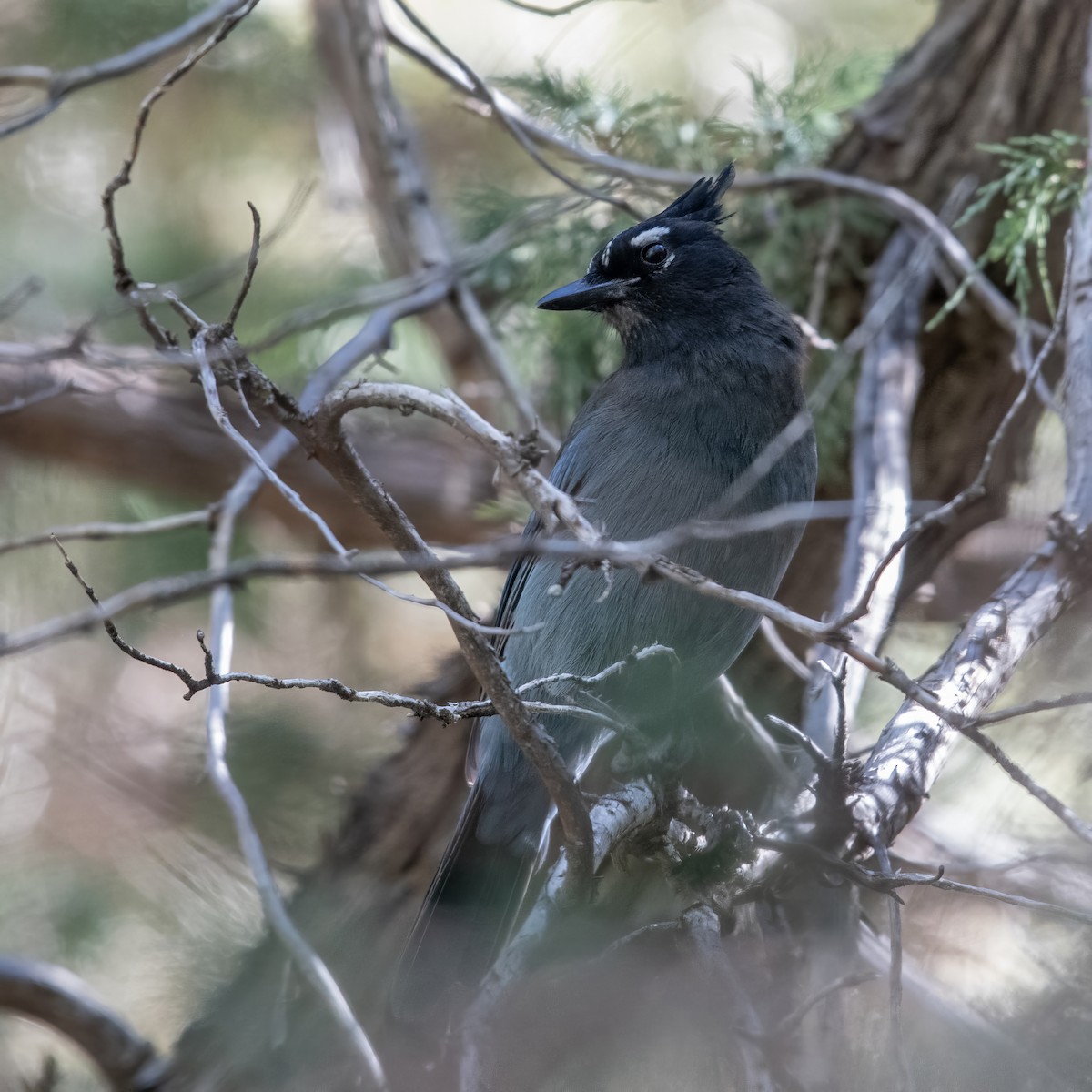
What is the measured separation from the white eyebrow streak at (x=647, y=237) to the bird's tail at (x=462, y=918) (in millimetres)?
1937

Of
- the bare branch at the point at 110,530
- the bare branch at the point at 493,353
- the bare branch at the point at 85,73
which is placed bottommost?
the bare branch at the point at 110,530

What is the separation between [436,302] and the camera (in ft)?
15.9

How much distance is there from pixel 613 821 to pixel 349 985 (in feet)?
5.41

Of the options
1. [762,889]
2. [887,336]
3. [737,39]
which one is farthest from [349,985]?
[737,39]

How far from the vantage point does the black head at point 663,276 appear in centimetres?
428

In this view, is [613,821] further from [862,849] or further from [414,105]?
[414,105]

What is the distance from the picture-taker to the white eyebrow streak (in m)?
4.35

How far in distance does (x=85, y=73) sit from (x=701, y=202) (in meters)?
2.07

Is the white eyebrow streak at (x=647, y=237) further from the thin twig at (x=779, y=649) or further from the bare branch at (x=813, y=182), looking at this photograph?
the thin twig at (x=779, y=649)

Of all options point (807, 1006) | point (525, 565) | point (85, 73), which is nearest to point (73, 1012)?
point (525, 565)

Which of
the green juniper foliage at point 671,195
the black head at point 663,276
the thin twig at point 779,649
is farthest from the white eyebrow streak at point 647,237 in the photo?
the thin twig at point 779,649

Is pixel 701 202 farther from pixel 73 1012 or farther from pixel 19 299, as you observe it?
pixel 73 1012

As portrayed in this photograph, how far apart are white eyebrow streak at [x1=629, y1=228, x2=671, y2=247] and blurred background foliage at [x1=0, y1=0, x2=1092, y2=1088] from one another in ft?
2.07

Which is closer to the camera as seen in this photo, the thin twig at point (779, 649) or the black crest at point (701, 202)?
the thin twig at point (779, 649)
